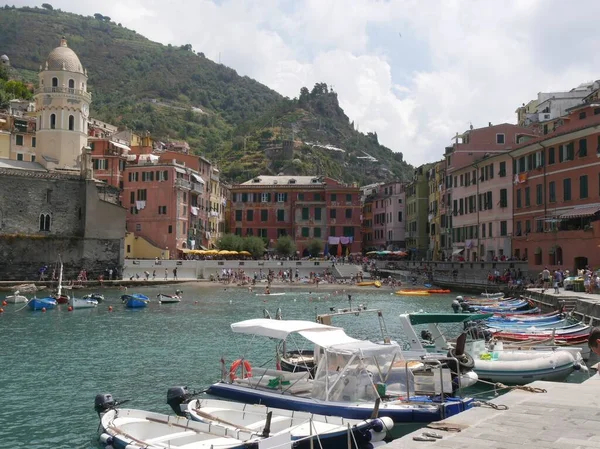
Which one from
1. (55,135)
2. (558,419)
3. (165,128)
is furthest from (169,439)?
(165,128)

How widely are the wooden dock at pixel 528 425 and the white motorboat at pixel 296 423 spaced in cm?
326

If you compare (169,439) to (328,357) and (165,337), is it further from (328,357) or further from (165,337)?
(165,337)

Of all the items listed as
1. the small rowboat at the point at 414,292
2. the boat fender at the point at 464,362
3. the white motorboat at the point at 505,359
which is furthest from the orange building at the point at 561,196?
the boat fender at the point at 464,362

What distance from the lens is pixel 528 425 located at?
1112cm

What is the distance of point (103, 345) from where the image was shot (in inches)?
1347

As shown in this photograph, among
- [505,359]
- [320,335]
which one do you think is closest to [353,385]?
[320,335]

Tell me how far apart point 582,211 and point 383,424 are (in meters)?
42.1

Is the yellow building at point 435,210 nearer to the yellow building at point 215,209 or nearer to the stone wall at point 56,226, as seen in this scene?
the yellow building at point 215,209

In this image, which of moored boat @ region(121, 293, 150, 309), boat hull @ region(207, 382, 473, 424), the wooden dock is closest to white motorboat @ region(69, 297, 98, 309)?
moored boat @ region(121, 293, 150, 309)

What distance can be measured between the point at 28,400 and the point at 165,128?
167 meters

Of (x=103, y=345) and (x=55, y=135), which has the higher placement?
(x=55, y=135)

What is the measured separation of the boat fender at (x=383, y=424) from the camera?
15141mm

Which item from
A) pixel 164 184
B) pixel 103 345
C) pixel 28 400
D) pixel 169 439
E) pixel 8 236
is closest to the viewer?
pixel 169 439

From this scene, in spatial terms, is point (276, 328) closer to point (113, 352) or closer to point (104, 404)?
point (104, 404)
